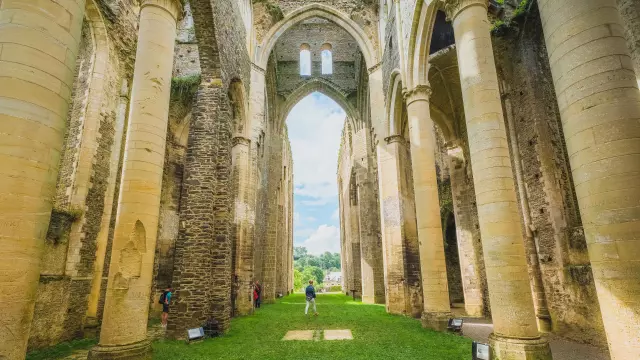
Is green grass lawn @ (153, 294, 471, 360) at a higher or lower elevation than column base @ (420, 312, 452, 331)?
lower

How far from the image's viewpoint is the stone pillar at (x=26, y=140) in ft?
9.57

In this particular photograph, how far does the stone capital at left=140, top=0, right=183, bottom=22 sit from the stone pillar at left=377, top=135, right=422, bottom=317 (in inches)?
357

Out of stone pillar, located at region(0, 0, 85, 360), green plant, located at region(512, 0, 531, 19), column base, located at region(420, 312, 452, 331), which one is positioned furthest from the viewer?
green plant, located at region(512, 0, 531, 19)

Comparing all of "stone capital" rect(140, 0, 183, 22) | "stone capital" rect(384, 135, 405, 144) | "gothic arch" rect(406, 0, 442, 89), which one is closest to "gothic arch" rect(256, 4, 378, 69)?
"stone capital" rect(384, 135, 405, 144)

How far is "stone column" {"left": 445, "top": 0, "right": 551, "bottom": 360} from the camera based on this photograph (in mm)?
4773

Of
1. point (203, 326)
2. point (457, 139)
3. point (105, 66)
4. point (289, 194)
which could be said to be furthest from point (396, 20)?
point (289, 194)

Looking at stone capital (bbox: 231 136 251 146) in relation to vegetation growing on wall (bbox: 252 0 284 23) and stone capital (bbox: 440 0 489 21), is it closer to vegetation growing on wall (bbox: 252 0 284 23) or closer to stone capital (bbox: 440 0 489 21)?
vegetation growing on wall (bbox: 252 0 284 23)

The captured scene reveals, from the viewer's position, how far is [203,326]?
7.94m

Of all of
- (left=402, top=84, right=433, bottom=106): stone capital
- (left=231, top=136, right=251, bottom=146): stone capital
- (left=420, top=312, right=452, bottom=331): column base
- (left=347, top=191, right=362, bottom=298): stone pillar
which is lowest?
(left=420, top=312, right=452, bottom=331): column base

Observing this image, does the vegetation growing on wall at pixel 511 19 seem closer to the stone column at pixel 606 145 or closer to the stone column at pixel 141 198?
the stone column at pixel 606 145

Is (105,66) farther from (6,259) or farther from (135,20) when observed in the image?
(6,259)

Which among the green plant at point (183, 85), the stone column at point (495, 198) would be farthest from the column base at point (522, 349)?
the green plant at point (183, 85)

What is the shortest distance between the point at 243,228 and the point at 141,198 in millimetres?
Answer: 8077

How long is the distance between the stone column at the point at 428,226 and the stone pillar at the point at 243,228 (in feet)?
21.9
